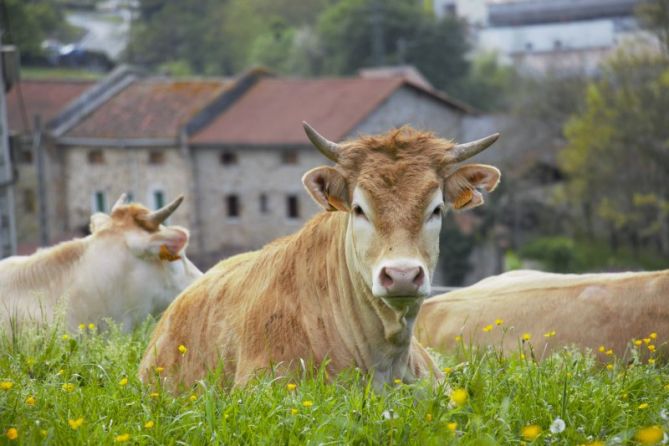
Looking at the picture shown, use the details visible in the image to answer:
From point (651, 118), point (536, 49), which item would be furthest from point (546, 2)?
point (651, 118)

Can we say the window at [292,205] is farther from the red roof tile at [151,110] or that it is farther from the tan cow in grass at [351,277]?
the tan cow in grass at [351,277]

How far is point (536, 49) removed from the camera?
273ft

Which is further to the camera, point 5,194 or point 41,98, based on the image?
point 41,98

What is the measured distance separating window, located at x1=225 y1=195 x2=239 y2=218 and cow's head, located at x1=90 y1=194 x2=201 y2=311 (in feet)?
158

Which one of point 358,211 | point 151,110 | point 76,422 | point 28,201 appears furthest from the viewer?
point 28,201

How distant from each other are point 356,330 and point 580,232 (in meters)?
54.1

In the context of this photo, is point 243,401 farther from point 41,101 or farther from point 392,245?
Result: point 41,101

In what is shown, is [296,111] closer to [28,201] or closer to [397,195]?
[28,201]

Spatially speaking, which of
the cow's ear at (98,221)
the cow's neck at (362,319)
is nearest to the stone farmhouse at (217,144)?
the cow's ear at (98,221)

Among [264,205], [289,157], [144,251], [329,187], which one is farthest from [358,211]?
[264,205]

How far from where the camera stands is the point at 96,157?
59.9 metres

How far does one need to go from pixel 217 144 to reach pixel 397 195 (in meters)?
50.5

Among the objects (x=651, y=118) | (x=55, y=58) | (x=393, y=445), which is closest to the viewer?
(x=393, y=445)

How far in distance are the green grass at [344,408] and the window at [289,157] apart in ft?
163
